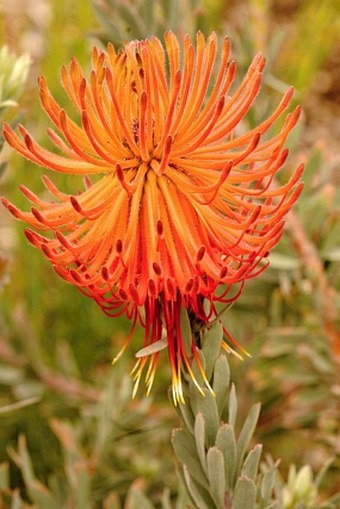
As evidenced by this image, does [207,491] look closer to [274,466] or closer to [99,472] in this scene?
[274,466]

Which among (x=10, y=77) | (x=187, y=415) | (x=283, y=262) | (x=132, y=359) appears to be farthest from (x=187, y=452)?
(x=132, y=359)

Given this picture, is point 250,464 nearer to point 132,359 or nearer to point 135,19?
point 135,19

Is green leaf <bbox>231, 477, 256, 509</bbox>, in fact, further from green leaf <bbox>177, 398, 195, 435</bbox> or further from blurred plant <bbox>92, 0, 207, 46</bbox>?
blurred plant <bbox>92, 0, 207, 46</bbox>

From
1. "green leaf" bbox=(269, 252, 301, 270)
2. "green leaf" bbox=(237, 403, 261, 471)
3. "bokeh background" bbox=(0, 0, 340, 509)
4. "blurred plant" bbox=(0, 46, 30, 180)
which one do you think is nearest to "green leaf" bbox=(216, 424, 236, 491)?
"green leaf" bbox=(237, 403, 261, 471)

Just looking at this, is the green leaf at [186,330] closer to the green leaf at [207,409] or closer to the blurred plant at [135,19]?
the green leaf at [207,409]

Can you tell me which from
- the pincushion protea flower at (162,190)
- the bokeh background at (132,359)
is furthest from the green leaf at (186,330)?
the bokeh background at (132,359)

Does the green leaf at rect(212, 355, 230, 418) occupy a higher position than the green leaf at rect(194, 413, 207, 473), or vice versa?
the green leaf at rect(212, 355, 230, 418)
